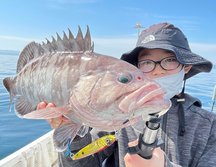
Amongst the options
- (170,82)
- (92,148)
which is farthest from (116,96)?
(170,82)

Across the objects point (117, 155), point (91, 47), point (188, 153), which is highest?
point (91, 47)

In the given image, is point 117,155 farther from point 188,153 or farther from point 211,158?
point 211,158

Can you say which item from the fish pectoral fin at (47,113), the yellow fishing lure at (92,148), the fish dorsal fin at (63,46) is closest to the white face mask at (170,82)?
the yellow fishing lure at (92,148)

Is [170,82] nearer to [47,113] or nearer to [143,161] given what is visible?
[143,161]

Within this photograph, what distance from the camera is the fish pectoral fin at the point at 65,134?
1.16 m

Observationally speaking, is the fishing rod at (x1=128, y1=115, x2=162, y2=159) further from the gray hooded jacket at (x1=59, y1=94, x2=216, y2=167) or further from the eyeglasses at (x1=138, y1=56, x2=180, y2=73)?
the eyeglasses at (x1=138, y1=56, x2=180, y2=73)

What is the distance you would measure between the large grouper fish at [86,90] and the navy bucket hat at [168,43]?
84 centimetres

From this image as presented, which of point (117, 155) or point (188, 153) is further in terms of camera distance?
point (117, 155)

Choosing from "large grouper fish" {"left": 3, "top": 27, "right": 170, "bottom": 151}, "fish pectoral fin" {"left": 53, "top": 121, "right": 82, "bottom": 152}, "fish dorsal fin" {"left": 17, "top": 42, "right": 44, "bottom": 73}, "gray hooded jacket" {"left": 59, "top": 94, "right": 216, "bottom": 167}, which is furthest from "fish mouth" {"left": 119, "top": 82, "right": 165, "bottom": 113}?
"gray hooded jacket" {"left": 59, "top": 94, "right": 216, "bottom": 167}

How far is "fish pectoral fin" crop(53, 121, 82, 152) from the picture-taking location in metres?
1.16

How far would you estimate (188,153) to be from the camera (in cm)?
202

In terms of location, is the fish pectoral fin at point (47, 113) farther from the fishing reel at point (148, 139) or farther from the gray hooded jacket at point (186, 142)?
the gray hooded jacket at point (186, 142)

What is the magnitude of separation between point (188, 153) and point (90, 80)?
1.26 metres

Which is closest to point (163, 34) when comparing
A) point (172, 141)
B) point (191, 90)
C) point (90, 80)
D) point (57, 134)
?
point (172, 141)
